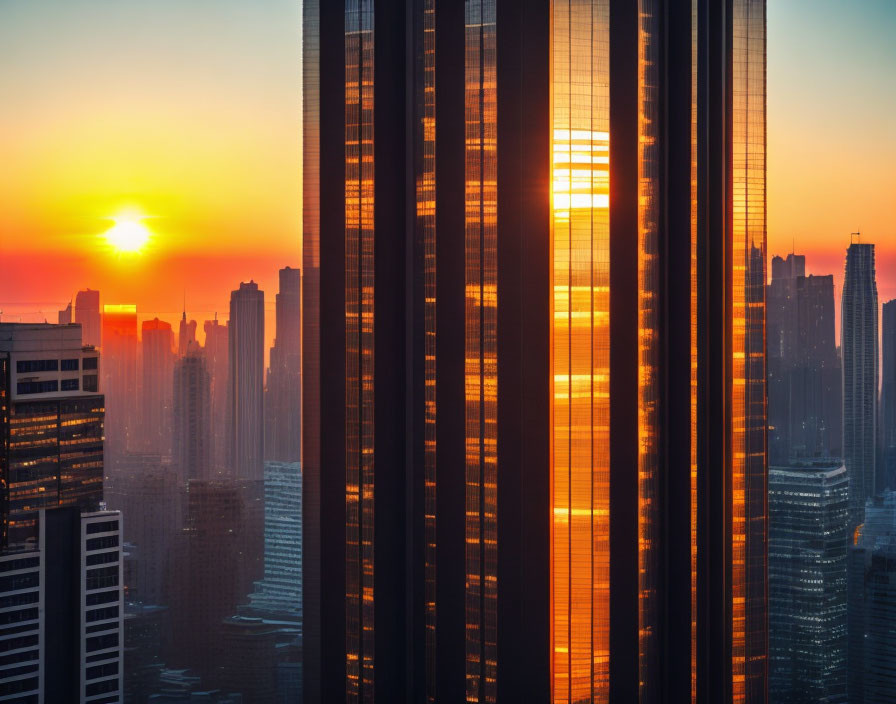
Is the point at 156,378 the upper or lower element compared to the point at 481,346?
lower

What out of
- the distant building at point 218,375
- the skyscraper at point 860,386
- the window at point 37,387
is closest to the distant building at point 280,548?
Result: the distant building at point 218,375

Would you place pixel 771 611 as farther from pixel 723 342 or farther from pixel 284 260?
pixel 284 260

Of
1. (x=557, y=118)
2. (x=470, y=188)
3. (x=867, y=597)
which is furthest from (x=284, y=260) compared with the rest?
(x=867, y=597)

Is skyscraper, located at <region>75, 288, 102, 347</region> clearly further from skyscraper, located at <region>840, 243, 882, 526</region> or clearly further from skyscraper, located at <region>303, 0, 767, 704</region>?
skyscraper, located at <region>840, 243, 882, 526</region>

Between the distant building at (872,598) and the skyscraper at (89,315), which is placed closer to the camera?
the distant building at (872,598)

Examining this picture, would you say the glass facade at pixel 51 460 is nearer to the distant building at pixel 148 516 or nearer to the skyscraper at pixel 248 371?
the distant building at pixel 148 516

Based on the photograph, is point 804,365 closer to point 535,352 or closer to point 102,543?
point 535,352

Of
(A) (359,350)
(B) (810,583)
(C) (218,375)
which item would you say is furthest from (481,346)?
(B) (810,583)

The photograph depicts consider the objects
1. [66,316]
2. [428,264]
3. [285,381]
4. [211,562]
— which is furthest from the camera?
[211,562]
